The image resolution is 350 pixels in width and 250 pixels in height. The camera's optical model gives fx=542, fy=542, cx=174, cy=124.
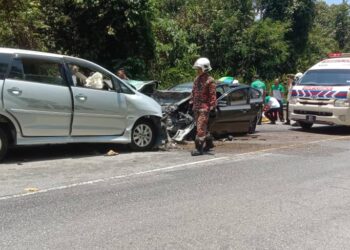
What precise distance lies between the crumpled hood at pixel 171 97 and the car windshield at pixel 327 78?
4.52 meters

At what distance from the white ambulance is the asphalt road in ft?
12.6

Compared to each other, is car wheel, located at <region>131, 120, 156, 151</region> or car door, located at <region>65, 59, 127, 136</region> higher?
car door, located at <region>65, 59, 127, 136</region>

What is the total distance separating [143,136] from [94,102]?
136 centimetres

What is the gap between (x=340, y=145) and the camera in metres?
12.2

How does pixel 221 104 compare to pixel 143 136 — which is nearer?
pixel 143 136

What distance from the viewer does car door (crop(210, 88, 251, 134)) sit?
12.6m

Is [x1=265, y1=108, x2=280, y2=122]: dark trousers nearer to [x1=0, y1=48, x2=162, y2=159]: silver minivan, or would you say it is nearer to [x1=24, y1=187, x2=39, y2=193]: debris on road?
[x1=0, y1=48, x2=162, y2=159]: silver minivan

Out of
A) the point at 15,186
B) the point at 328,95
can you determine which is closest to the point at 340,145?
the point at 328,95

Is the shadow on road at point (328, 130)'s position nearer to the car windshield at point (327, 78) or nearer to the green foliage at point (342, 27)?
the car windshield at point (327, 78)

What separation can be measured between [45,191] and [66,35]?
40.1 ft

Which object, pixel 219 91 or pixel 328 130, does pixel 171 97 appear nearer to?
pixel 219 91

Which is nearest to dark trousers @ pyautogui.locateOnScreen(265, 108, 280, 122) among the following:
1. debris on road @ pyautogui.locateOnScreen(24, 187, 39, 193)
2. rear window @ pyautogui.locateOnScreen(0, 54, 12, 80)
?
rear window @ pyautogui.locateOnScreen(0, 54, 12, 80)

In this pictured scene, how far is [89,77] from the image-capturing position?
32.6 ft

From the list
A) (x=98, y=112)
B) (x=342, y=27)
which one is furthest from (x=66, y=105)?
(x=342, y=27)
